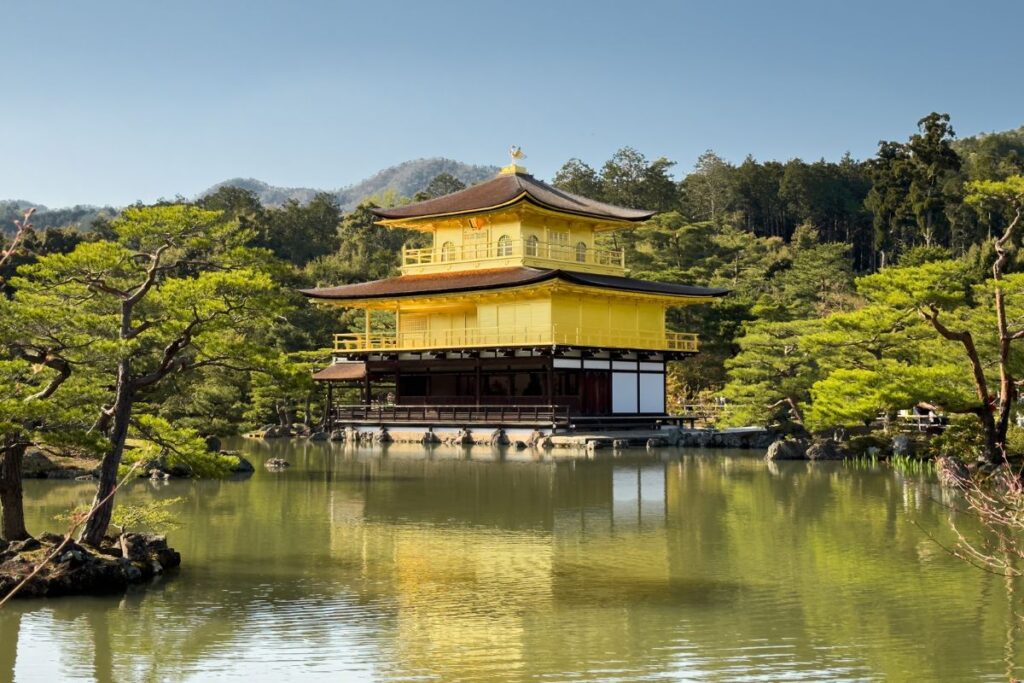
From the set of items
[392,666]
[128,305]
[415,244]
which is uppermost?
[415,244]

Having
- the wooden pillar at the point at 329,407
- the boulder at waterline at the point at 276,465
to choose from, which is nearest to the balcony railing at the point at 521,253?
the wooden pillar at the point at 329,407

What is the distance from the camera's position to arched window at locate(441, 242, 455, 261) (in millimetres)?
41875

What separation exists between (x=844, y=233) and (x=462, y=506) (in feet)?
202

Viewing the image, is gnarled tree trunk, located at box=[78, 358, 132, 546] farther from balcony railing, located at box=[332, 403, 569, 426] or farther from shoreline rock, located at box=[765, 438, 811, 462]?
balcony railing, located at box=[332, 403, 569, 426]

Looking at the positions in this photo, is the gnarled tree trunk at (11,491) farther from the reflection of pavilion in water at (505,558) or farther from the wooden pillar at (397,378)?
the wooden pillar at (397,378)

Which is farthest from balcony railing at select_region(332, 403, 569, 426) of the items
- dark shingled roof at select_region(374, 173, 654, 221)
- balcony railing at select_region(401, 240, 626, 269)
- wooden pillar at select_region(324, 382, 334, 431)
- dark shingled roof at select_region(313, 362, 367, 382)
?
dark shingled roof at select_region(374, 173, 654, 221)

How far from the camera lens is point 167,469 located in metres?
24.5

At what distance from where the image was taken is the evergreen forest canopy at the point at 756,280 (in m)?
14.3

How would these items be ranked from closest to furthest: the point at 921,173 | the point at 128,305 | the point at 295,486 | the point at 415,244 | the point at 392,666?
the point at 392,666, the point at 128,305, the point at 295,486, the point at 921,173, the point at 415,244

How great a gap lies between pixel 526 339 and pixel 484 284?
7.38ft

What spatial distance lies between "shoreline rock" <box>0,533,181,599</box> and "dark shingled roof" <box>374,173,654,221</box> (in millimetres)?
26281

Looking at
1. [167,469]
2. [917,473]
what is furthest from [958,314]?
[167,469]

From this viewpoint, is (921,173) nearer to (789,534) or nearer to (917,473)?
(917,473)

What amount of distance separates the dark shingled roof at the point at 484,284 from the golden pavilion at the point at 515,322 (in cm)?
7
